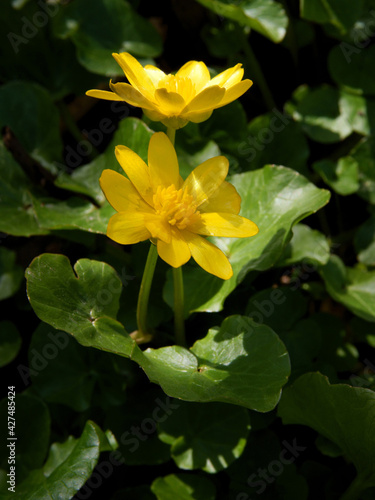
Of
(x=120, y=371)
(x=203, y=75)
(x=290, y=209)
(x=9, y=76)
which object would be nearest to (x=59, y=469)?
(x=120, y=371)

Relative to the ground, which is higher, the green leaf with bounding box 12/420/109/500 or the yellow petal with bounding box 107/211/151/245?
the yellow petal with bounding box 107/211/151/245

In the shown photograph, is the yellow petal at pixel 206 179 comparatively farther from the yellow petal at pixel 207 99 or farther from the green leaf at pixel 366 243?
the green leaf at pixel 366 243

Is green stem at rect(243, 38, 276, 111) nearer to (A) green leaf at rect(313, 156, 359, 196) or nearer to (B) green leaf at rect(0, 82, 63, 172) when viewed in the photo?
(A) green leaf at rect(313, 156, 359, 196)

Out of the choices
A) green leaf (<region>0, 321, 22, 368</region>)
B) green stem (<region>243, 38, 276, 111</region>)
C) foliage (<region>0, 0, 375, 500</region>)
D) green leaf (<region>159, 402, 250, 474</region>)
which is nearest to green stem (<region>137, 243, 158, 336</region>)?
foliage (<region>0, 0, 375, 500</region>)

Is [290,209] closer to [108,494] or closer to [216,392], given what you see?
[216,392]

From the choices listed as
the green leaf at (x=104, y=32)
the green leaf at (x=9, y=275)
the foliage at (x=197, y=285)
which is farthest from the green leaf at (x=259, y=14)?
the green leaf at (x=9, y=275)
